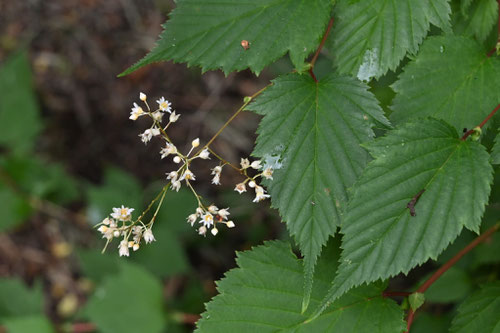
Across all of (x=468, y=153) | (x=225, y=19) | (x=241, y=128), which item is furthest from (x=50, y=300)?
(x=468, y=153)

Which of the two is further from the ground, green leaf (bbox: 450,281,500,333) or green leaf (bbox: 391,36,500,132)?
green leaf (bbox: 391,36,500,132)

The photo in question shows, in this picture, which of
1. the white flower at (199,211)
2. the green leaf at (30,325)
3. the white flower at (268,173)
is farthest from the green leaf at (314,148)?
the green leaf at (30,325)

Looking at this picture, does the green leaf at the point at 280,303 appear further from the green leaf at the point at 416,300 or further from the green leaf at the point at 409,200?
the green leaf at the point at 409,200

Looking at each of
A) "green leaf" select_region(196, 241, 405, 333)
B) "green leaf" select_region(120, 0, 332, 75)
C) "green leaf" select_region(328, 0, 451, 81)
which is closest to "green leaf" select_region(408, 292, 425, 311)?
"green leaf" select_region(196, 241, 405, 333)

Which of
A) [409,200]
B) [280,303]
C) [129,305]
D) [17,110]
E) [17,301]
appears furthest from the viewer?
[17,110]

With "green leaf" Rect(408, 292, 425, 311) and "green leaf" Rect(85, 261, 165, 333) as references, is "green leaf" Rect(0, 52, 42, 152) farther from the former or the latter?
"green leaf" Rect(408, 292, 425, 311)

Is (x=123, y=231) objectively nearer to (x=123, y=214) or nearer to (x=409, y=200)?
(x=123, y=214)

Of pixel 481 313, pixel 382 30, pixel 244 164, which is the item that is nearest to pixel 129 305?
pixel 244 164

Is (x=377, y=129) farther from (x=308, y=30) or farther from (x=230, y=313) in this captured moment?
(x=230, y=313)
